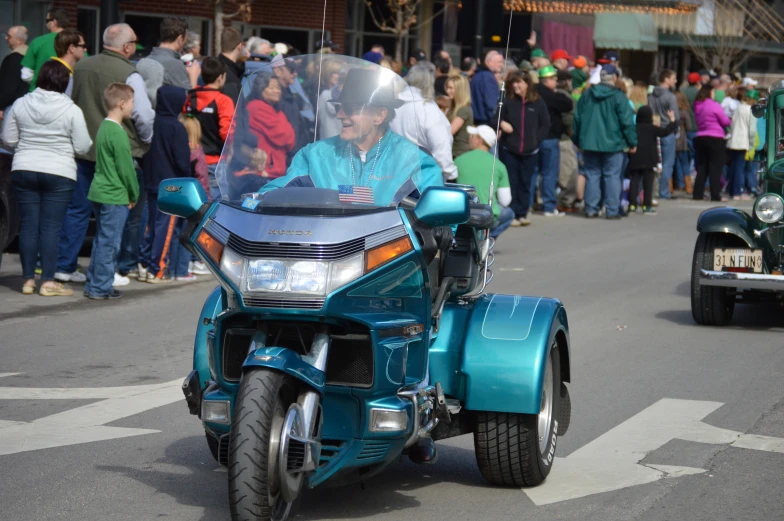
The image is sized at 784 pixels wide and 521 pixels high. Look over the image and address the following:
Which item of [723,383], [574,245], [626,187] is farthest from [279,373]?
[626,187]

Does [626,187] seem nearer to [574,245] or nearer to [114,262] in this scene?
[574,245]

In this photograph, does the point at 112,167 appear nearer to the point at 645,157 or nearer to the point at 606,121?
the point at 606,121

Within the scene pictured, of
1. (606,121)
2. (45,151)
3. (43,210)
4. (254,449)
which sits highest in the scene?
(606,121)

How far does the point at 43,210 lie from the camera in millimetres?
11000

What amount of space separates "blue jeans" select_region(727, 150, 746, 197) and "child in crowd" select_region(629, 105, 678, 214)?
159 inches

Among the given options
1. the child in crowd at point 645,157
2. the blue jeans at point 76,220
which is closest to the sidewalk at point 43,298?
the blue jeans at point 76,220

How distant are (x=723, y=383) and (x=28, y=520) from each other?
494 centimetres

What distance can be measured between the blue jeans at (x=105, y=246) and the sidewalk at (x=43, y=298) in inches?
5.1

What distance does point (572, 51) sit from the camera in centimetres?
3528

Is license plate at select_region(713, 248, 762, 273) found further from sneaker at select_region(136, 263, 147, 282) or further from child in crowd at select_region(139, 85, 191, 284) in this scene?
sneaker at select_region(136, 263, 147, 282)

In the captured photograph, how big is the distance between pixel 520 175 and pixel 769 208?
7.34 metres

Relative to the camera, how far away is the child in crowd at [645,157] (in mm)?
20031

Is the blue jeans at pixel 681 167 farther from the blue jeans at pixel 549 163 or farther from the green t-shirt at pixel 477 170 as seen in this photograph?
the green t-shirt at pixel 477 170

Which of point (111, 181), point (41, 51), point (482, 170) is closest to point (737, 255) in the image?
point (482, 170)
